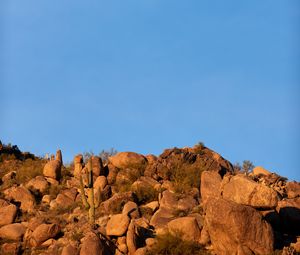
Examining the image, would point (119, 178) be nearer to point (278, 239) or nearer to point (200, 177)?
point (200, 177)

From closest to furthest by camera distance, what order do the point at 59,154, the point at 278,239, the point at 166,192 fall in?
the point at 278,239
the point at 166,192
the point at 59,154

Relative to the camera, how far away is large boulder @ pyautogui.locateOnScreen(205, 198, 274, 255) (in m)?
23.3

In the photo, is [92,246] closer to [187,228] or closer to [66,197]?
[187,228]

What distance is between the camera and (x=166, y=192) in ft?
100

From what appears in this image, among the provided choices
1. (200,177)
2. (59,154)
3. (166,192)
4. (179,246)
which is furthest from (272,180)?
(59,154)

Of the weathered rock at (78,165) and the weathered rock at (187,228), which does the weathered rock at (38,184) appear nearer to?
the weathered rock at (78,165)

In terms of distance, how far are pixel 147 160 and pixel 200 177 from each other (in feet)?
11.5

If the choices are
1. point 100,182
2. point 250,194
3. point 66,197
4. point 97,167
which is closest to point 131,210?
point 100,182

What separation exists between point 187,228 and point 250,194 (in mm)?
3023

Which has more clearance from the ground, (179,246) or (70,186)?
(70,186)

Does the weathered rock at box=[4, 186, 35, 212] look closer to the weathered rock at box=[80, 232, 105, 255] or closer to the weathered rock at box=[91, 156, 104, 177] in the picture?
the weathered rock at box=[91, 156, 104, 177]

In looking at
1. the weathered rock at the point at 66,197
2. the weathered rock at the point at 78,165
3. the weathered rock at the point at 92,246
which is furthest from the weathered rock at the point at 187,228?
the weathered rock at the point at 78,165

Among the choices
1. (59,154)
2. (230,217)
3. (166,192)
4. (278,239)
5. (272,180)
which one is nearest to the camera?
(230,217)

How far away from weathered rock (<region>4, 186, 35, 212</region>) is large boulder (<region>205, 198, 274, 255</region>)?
11020 millimetres
